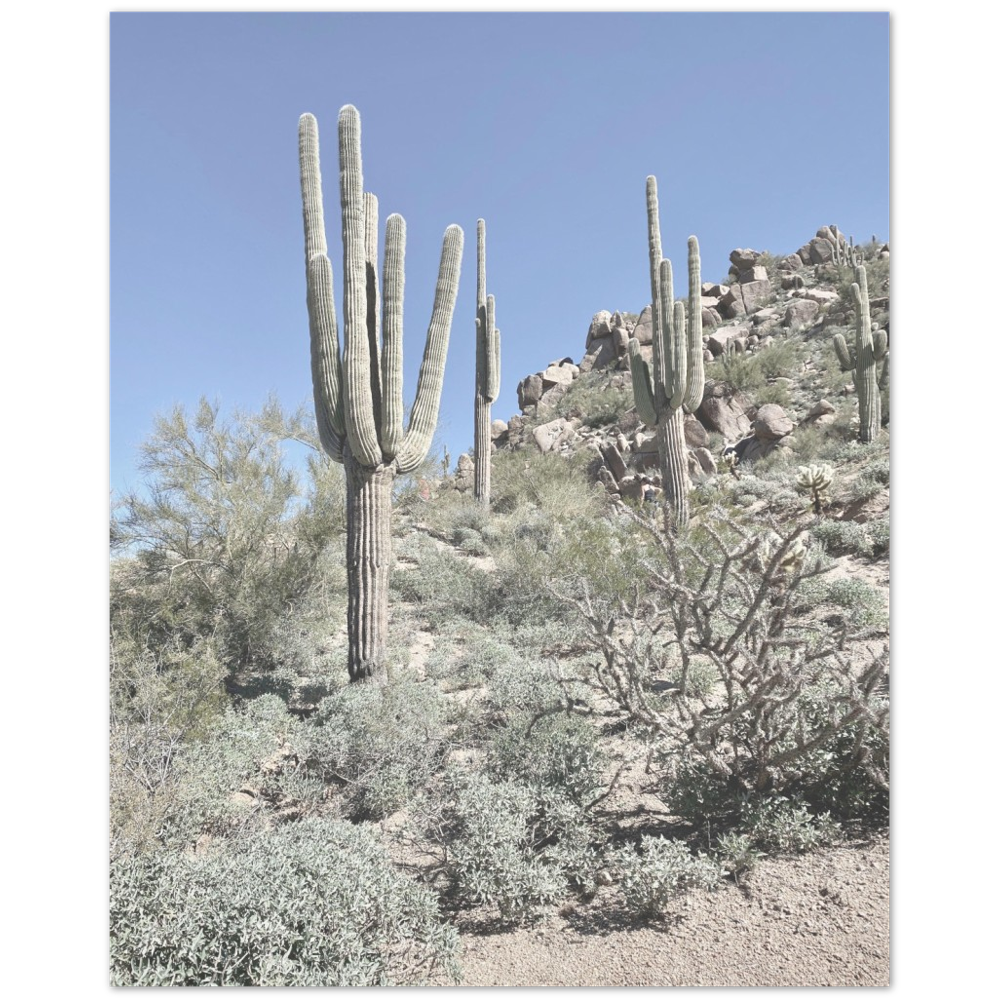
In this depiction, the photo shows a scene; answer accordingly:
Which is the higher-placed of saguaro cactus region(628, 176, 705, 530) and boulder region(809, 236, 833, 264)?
boulder region(809, 236, 833, 264)

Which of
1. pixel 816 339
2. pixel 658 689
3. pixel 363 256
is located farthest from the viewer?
pixel 816 339

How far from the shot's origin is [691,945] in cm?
242

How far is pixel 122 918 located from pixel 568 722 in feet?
8.53

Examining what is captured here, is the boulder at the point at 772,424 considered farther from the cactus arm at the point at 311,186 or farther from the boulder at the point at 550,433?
the cactus arm at the point at 311,186

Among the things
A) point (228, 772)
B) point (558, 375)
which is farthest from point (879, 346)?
point (558, 375)

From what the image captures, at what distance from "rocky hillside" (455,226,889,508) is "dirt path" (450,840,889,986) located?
33.1 feet

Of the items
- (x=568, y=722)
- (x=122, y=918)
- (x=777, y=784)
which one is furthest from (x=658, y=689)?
(x=122, y=918)

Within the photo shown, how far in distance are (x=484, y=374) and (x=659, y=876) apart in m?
11.3

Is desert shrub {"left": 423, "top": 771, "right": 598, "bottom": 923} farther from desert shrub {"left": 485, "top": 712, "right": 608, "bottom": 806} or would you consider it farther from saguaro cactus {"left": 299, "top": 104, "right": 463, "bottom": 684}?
saguaro cactus {"left": 299, "top": 104, "right": 463, "bottom": 684}

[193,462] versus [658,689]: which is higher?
[193,462]

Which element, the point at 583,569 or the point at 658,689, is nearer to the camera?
the point at 658,689

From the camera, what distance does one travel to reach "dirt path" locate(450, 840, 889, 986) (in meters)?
2.28

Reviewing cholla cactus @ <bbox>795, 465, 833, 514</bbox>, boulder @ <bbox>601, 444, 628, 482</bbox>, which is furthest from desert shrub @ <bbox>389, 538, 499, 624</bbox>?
boulder @ <bbox>601, 444, 628, 482</bbox>
